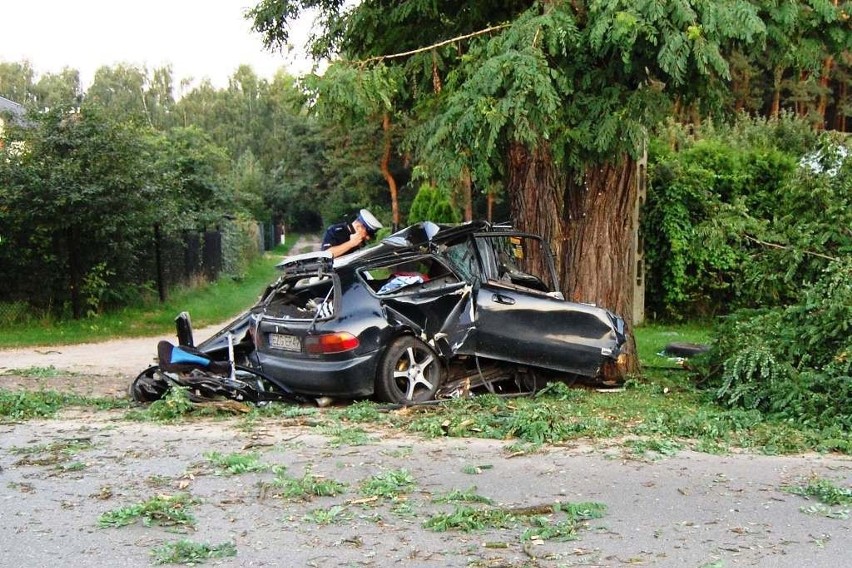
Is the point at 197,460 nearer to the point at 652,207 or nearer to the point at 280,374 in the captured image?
the point at 280,374

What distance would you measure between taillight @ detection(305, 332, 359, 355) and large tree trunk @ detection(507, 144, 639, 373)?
10.8ft

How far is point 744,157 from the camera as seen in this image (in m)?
16.6

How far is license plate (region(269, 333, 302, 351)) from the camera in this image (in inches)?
357

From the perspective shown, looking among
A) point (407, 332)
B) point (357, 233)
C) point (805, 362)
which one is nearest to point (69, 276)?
point (357, 233)

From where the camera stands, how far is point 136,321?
1820 centimetres

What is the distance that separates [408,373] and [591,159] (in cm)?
307

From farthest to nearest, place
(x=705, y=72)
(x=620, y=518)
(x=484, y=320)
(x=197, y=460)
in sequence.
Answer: (x=484, y=320), (x=705, y=72), (x=197, y=460), (x=620, y=518)

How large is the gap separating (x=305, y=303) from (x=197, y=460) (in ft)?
11.5

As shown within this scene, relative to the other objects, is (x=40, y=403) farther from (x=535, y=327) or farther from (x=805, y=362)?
(x=805, y=362)

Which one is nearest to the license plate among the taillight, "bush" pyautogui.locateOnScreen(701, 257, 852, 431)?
the taillight

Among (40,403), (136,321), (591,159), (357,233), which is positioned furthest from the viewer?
(136,321)

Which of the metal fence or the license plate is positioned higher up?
the metal fence

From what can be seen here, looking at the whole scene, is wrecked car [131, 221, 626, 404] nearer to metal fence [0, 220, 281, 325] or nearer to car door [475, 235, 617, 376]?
car door [475, 235, 617, 376]

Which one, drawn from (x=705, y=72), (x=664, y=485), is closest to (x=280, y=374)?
(x=664, y=485)
